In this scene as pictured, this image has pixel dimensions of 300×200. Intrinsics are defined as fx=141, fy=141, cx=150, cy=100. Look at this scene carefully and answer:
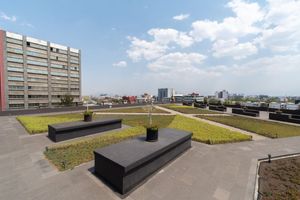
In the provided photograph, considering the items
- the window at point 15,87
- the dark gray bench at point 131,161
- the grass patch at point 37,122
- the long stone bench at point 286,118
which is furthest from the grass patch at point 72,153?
the window at point 15,87

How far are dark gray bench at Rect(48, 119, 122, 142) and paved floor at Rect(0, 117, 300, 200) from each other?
1401 mm

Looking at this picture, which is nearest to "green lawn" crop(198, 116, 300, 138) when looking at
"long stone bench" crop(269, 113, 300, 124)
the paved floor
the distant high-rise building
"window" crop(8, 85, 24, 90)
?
"long stone bench" crop(269, 113, 300, 124)

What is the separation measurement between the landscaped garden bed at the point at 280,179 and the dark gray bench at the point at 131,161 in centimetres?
306

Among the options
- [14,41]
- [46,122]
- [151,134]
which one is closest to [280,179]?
[151,134]

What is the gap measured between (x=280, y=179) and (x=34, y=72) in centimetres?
5435

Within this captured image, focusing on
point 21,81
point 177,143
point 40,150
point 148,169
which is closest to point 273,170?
point 177,143

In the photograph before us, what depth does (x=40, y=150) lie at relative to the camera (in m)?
7.00

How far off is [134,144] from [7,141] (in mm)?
8365

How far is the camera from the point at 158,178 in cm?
478

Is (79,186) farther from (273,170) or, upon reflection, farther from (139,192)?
(273,170)

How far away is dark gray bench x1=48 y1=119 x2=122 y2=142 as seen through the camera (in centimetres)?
839

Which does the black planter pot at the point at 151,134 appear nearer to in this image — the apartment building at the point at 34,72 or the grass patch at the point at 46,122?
the grass patch at the point at 46,122

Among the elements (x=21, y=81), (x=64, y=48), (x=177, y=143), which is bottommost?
(x=177, y=143)

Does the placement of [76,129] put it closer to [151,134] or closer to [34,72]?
[151,134]
